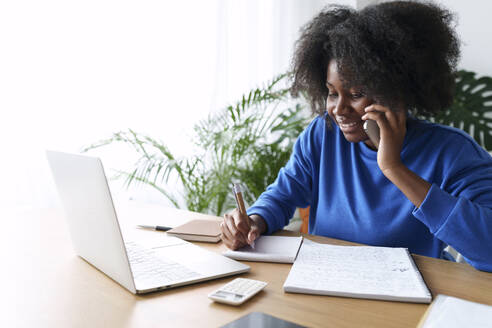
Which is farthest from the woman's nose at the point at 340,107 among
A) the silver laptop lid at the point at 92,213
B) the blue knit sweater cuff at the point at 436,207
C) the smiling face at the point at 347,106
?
the silver laptop lid at the point at 92,213

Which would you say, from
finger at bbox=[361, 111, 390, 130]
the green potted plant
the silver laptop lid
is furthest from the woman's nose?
the green potted plant

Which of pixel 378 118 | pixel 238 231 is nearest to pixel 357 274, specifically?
pixel 238 231

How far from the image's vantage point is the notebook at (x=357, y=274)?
705mm

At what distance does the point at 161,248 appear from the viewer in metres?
0.94

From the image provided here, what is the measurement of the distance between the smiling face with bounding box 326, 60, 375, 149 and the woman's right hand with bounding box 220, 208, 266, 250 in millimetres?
389

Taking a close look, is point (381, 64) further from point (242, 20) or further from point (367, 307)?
point (242, 20)

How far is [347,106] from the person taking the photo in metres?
1.14

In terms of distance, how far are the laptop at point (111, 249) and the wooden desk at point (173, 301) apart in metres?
0.02

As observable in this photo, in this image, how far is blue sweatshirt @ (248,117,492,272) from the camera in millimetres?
875

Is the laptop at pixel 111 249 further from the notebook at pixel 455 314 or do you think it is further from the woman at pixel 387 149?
the notebook at pixel 455 314

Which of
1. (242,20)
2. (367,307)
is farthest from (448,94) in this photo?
(242,20)

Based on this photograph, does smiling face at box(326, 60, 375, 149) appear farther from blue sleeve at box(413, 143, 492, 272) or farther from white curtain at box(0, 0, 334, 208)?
white curtain at box(0, 0, 334, 208)

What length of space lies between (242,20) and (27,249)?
2.10 m

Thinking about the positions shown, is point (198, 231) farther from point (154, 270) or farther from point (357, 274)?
point (357, 274)
